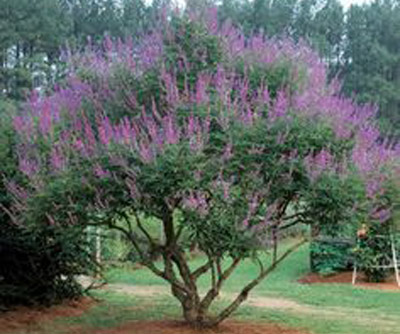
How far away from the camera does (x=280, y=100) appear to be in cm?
694

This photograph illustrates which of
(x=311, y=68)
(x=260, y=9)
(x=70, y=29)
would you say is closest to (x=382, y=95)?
(x=260, y=9)

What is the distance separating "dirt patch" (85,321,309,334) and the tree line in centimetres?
2406

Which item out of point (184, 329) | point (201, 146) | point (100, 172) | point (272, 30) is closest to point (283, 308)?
point (184, 329)

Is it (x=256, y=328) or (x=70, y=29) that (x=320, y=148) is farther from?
(x=70, y=29)

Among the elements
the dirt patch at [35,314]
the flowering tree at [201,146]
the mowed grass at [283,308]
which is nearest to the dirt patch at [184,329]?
the flowering tree at [201,146]

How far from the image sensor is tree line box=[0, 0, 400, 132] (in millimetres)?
35656

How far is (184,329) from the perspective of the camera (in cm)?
813

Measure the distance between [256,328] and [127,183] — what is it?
3184 mm

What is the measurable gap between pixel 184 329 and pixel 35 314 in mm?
2916

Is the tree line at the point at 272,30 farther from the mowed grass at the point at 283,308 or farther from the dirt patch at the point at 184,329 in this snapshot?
the dirt patch at the point at 184,329

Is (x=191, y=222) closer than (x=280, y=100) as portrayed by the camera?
Yes

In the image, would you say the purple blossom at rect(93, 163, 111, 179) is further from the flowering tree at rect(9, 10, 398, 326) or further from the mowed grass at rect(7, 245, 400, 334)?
the mowed grass at rect(7, 245, 400, 334)

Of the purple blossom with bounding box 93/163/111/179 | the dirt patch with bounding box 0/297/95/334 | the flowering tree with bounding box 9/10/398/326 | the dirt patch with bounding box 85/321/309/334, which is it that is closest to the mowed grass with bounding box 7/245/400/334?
the dirt patch with bounding box 0/297/95/334

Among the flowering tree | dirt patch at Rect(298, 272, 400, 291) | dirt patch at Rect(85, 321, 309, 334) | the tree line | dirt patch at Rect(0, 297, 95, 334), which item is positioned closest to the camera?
the flowering tree
